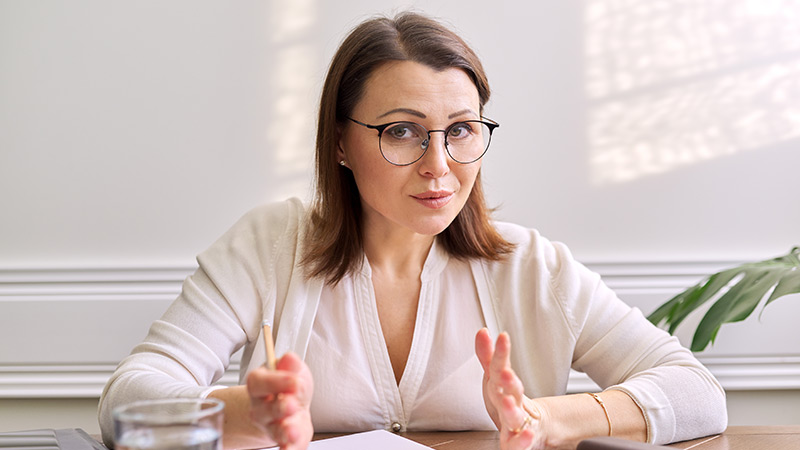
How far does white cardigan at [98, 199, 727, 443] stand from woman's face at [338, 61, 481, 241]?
221 mm

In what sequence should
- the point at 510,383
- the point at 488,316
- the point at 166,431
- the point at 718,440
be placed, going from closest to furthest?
the point at 166,431 → the point at 510,383 → the point at 718,440 → the point at 488,316

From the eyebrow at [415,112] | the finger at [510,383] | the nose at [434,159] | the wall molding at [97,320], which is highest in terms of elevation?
the eyebrow at [415,112]

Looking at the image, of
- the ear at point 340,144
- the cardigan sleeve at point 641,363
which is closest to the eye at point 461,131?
the ear at point 340,144

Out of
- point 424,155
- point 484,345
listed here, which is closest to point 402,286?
point 424,155

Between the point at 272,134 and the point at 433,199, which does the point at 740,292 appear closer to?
the point at 433,199

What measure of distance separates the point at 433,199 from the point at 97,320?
1298 mm

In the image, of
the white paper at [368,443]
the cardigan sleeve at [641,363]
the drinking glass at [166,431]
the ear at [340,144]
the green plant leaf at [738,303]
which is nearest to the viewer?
the drinking glass at [166,431]

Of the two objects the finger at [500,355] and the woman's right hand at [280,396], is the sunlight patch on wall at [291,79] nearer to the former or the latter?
the finger at [500,355]

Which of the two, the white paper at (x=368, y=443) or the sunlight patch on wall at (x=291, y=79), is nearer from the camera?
the white paper at (x=368, y=443)

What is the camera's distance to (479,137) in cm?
144

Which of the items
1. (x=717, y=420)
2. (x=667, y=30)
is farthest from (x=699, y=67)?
(x=717, y=420)

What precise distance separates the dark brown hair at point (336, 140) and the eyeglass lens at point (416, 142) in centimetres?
12

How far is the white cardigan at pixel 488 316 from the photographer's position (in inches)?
54.1

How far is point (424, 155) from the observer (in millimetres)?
1390
